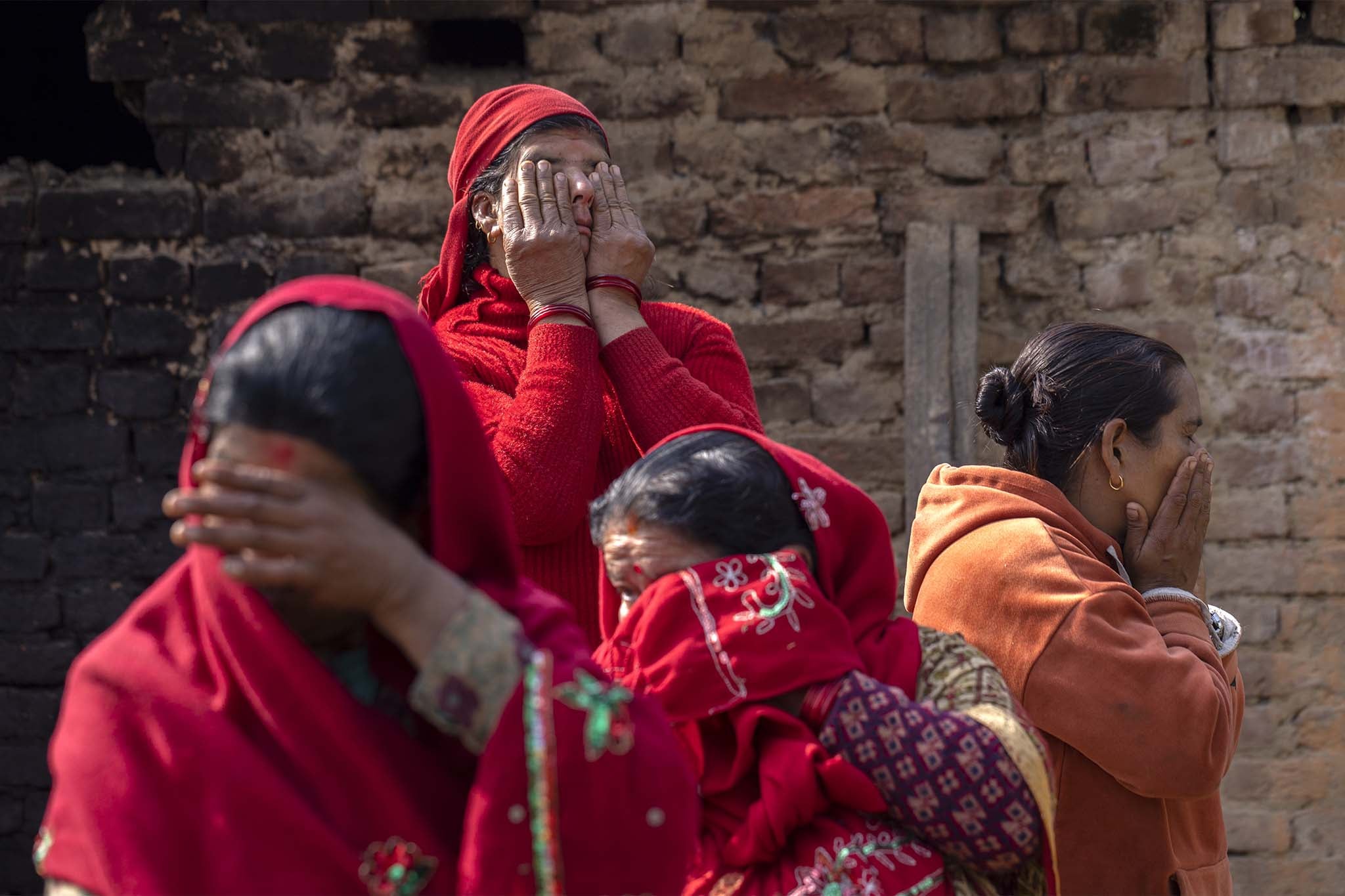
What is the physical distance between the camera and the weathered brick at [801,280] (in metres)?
4.32

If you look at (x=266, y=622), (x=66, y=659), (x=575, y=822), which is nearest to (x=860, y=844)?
(x=575, y=822)

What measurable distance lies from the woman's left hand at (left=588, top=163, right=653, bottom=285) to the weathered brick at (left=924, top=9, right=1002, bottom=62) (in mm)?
2152

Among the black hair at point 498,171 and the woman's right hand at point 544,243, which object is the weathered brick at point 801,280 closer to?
the black hair at point 498,171

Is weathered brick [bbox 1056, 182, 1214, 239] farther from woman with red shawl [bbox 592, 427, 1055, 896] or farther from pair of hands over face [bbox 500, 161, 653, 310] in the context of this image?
woman with red shawl [bbox 592, 427, 1055, 896]

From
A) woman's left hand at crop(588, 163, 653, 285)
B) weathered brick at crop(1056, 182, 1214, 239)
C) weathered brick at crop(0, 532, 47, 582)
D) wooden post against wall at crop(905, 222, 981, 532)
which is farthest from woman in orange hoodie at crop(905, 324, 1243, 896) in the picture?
weathered brick at crop(0, 532, 47, 582)

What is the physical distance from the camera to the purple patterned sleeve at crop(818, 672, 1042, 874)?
1559 millimetres

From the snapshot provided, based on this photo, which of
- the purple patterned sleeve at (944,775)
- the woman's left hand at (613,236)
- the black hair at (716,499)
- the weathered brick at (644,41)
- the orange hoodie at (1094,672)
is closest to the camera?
the purple patterned sleeve at (944,775)

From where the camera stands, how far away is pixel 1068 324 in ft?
8.42

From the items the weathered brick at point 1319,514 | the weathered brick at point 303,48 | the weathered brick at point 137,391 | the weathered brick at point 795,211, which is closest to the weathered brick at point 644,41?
the weathered brick at point 795,211

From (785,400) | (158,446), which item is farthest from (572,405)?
(158,446)

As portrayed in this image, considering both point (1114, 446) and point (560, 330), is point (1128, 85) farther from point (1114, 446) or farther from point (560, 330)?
point (560, 330)

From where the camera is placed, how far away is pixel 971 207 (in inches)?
170

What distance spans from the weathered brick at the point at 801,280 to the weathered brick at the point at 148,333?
185 centimetres

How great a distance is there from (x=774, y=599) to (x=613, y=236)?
1.04 meters
